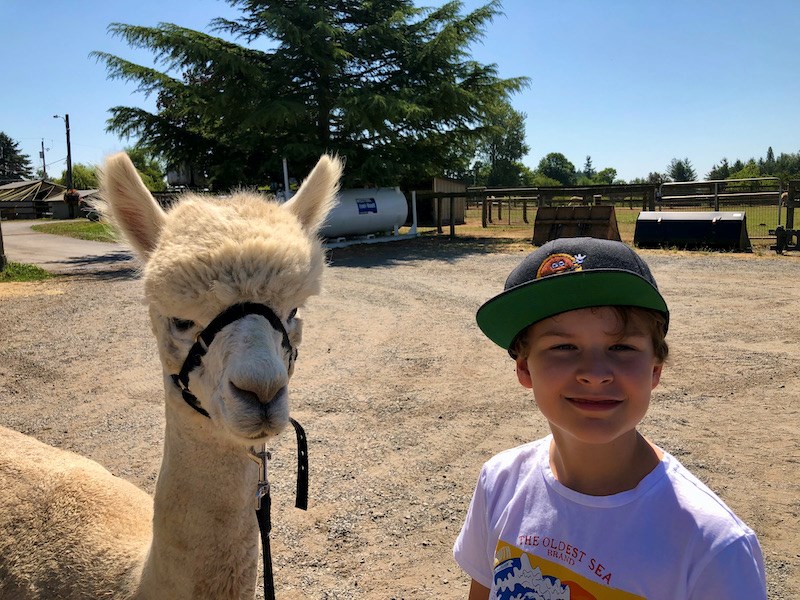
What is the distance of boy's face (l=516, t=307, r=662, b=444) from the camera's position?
147cm

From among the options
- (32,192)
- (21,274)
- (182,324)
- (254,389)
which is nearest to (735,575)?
(254,389)

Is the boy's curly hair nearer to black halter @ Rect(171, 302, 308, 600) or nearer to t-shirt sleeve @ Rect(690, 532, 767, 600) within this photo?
t-shirt sleeve @ Rect(690, 532, 767, 600)

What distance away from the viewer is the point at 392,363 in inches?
298

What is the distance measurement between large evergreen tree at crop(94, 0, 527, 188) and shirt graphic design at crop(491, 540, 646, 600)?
20.2m

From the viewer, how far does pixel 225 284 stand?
1967 mm

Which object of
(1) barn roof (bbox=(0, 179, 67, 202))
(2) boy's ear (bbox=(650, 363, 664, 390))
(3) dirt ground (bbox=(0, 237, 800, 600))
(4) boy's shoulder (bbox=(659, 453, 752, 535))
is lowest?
(3) dirt ground (bbox=(0, 237, 800, 600))

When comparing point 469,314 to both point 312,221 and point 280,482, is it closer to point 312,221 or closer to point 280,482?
point 280,482

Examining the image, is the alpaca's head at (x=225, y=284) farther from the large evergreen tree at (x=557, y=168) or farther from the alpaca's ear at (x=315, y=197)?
the large evergreen tree at (x=557, y=168)

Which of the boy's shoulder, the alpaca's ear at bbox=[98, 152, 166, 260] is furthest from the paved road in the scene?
the boy's shoulder

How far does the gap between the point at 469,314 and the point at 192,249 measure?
27.3 ft

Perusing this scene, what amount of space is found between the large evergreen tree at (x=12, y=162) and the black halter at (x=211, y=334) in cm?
11565

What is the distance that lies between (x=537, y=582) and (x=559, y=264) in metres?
0.84

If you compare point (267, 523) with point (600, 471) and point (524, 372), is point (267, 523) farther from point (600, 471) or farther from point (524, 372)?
point (600, 471)

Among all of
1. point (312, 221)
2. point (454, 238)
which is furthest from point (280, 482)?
point (454, 238)
